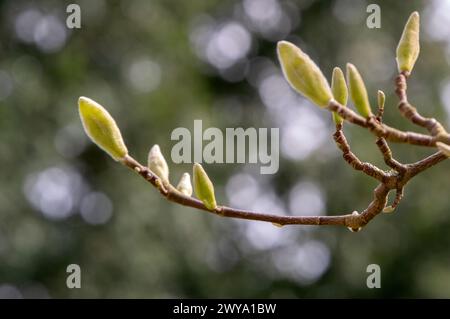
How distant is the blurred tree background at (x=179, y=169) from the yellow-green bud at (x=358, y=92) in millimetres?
5534

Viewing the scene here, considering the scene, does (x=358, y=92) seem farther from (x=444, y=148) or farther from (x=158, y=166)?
(x=158, y=166)

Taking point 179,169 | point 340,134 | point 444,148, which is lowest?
point 444,148

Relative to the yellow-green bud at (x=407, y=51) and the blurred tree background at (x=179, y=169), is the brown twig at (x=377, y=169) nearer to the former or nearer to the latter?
the yellow-green bud at (x=407, y=51)

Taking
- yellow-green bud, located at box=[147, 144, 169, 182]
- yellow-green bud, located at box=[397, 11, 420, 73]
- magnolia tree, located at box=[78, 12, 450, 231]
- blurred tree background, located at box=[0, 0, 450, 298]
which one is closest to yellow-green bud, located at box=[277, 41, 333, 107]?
magnolia tree, located at box=[78, 12, 450, 231]

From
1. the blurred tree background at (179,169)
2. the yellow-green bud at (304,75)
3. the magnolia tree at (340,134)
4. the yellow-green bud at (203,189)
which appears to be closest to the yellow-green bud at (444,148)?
the magnolia tree at (340,134)

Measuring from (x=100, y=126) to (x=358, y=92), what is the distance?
316 mm

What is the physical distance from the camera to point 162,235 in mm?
6895

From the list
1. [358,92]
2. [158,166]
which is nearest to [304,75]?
[358,92]

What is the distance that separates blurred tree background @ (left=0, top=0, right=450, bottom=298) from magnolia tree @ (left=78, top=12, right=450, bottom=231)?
539 centimetres

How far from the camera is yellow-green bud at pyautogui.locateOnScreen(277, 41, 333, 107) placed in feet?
2.50

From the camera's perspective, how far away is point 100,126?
3.05 ft

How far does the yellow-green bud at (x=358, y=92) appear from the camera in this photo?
76 cm
